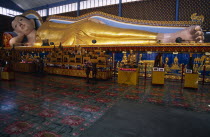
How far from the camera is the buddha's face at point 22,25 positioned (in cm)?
1032

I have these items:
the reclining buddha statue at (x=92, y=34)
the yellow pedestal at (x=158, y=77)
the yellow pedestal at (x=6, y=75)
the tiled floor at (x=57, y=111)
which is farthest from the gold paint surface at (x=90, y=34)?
the tiled floor at (x=57, y=111)

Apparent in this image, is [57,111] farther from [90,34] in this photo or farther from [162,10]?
[162,10]

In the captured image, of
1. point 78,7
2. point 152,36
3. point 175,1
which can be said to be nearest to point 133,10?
point 175,1

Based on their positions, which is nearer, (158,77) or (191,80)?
(191,80)

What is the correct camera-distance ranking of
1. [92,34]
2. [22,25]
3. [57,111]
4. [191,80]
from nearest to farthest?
[57,111] < [191,80] < [92,34] < [22,25]

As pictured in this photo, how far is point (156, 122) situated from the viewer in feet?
6.34

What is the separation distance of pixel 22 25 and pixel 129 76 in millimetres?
10017

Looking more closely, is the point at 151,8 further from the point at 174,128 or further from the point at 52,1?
the point at 52,1

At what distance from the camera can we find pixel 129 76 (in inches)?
185

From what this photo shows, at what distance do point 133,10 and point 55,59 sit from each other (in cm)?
Result: 618

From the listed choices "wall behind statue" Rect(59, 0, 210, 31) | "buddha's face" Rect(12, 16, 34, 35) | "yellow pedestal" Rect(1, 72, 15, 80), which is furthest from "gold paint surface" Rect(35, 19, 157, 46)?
"yellow pedestal" Rect(1, 72, 15, 80)

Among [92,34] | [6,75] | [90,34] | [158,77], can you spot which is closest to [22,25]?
[90,34]

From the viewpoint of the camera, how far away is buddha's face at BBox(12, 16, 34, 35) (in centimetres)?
1032

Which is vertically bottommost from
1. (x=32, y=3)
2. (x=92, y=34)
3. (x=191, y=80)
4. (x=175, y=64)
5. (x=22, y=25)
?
(x=191, y=80)
